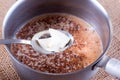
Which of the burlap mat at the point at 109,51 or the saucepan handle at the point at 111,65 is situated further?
the burlap mat at the point at 109,51

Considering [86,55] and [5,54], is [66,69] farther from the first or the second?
[5,54]

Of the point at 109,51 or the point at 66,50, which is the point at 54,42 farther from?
the point at 109,51

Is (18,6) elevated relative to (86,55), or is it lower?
elevated

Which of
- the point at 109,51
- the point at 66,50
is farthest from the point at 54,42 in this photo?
the point at 109,51

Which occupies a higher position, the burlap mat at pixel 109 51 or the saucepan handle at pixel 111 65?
the burlap mat at pixel 109 51

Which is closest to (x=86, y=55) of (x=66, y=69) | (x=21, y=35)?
(x=66, y=69)
